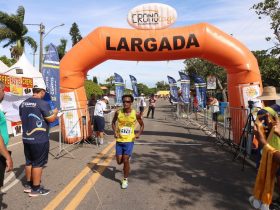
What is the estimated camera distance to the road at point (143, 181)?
17.8 feet

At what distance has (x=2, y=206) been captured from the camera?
524cm

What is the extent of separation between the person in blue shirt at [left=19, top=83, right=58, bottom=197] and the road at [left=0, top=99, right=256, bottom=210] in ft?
1.05

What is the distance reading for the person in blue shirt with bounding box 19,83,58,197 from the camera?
5.80 metres

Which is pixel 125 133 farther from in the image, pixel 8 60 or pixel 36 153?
pixel 8 60

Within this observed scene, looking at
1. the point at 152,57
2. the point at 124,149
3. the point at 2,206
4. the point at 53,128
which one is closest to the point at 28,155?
the point at 2,206

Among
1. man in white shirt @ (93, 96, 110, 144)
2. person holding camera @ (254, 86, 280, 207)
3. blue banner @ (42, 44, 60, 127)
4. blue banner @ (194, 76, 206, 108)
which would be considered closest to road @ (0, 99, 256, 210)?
man in white shirt @ (93, 96, 110, 144)

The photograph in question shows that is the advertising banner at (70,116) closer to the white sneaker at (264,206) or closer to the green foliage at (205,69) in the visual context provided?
the white sneaker at (264,206)

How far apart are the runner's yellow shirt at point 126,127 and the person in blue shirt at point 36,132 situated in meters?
1.29

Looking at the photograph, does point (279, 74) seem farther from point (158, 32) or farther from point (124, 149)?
point (124, 149)

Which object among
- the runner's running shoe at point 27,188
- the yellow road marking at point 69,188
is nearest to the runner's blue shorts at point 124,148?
the yellow road marking at point 69,188

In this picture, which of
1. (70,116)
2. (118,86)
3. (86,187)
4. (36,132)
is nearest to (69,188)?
(86,187)

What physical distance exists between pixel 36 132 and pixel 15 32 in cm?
4021

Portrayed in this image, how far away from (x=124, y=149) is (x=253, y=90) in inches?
240

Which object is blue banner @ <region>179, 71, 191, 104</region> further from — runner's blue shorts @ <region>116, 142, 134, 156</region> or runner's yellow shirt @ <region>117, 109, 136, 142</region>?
runner's blue shorts @ <region>116, 142, 134, 156</region>
